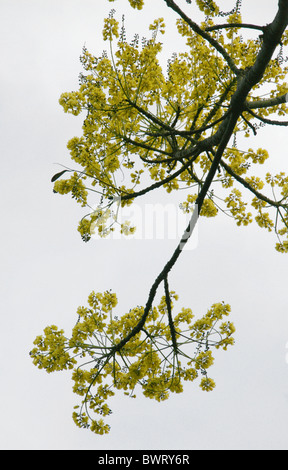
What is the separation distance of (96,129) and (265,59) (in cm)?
185

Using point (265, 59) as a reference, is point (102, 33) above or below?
above

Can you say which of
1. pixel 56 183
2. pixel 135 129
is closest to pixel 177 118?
pixel 135 129

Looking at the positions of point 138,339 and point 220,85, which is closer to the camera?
point 220,85

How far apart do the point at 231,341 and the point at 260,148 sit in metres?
2.57

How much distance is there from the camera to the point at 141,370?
4.79m

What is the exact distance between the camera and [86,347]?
4801mm

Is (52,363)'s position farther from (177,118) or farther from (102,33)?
(102,33)

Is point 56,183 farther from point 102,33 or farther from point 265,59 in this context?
point 265,59

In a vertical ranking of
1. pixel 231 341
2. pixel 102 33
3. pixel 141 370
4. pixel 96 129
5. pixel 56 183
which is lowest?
pixel 141 370

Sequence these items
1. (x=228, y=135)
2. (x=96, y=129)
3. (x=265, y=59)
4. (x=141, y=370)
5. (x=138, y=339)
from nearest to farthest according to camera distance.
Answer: (x=265, y=59)
(x=228, y=135)
(x=96, y=129)
(x=141, y=370)
(x=138, y=339)

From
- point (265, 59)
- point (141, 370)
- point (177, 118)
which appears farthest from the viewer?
point (141, 370)

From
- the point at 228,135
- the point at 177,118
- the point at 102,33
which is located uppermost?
the point at 102,33

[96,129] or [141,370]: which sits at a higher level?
[96,129]

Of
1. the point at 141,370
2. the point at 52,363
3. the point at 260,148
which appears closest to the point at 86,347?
the point at 52,363
